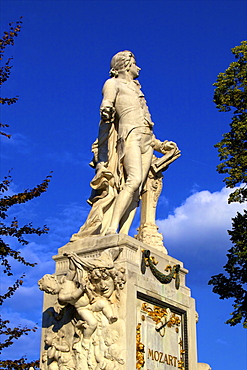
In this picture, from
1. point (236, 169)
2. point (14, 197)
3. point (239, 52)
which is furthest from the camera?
point (239, 52)

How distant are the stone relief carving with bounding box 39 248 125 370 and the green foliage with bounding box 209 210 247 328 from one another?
8809 millimetres

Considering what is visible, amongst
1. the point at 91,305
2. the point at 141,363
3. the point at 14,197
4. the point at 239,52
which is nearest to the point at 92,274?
the point at 91,305

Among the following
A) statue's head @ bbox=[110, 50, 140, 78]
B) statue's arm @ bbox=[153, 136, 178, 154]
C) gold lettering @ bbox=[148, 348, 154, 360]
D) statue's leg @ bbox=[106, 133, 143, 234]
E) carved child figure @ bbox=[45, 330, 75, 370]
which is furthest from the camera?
statue's arm @ bbox=[153, 136, 178, 154]

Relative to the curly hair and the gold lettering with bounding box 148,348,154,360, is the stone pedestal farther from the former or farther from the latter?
the curly hair

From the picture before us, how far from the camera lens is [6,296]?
1678cm

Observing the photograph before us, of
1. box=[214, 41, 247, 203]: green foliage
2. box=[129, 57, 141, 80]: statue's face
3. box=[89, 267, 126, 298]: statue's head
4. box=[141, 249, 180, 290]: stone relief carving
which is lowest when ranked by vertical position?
box=[89, 267, 126, 298]: statue's head

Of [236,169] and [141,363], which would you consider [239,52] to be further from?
[141,363]

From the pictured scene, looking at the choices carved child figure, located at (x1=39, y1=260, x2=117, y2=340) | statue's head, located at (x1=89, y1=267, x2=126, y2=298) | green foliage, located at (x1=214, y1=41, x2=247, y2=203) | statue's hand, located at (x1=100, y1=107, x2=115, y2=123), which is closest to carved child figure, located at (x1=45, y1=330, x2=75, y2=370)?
carved child figure, located at (x1=39, y1=260, x2=117, y2=340)

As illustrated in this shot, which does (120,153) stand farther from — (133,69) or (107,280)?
(107,280)

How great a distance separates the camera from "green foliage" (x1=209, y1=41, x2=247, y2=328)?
18.9 metres

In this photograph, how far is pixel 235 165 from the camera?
1933cm

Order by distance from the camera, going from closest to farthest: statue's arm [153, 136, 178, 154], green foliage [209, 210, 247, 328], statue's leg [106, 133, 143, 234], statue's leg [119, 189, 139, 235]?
statue's leg [106, 133, 143, 234] < statue's leg [119, 189, 139, 235] < statue's arm [153, 136, 178, 154] < green foliage [209, 210, 247, 328]

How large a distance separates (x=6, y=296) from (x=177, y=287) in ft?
20.3

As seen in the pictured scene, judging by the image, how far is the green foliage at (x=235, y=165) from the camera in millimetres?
18906
